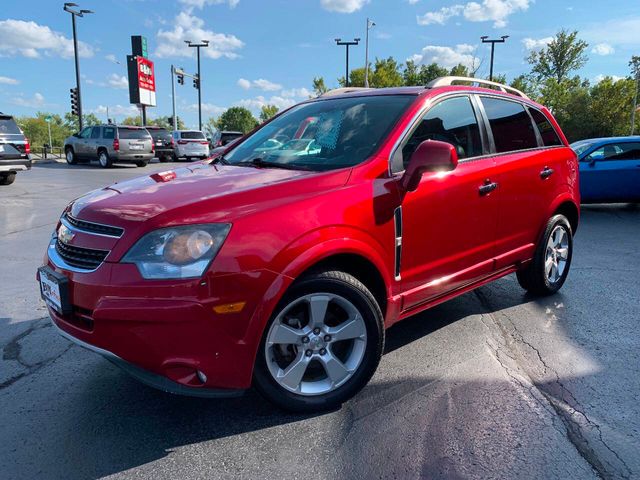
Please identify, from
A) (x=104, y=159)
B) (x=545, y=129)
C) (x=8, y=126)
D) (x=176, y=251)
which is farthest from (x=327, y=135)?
(x=104, y=159)

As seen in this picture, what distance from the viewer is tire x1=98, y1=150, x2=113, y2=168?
69.2ft

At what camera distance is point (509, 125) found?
164 inches

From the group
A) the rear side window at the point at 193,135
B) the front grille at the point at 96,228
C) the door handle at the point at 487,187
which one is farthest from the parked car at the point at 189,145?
the front grille at the point at 96,228

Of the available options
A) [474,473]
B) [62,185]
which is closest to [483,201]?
[474,473]

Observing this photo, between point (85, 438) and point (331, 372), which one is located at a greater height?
point (331, 372)

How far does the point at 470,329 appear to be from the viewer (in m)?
3.97

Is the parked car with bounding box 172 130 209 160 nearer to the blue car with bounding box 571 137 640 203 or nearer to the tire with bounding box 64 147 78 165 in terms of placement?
the tire with bounding box 64 147 78 165

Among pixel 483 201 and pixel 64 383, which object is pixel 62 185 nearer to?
pixel 64 383

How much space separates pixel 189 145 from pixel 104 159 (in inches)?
207

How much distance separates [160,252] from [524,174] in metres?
3.02

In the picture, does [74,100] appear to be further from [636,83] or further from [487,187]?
[636,83]

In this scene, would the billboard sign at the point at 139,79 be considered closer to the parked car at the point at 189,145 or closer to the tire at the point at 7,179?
the parked car at the point at 189,145

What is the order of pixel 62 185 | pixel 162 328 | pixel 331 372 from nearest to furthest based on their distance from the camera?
1. pixel 162 328
2. pixel 331 372
3. pixel 62 185

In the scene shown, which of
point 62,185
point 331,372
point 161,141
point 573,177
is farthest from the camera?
point 161,141
